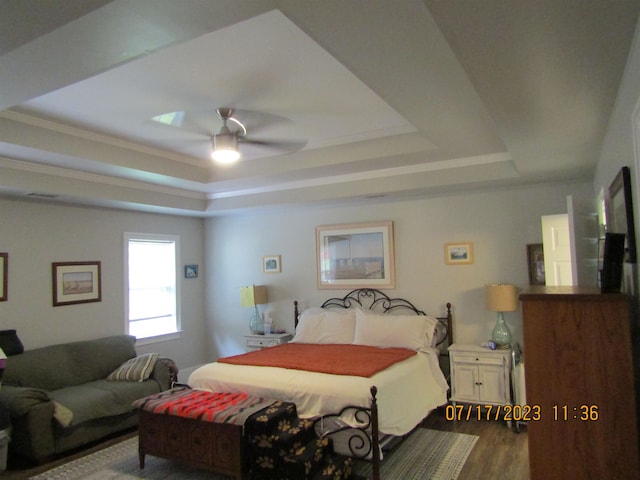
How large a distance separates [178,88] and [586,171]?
3.58 m

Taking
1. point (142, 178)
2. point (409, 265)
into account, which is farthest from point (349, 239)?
point (142, 178)

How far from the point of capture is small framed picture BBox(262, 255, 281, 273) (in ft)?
19.9

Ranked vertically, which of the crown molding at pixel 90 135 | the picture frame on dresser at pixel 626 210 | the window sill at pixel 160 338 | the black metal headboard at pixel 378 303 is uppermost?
the crown molding at pixel 90 135

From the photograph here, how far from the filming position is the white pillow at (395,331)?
4.57 m

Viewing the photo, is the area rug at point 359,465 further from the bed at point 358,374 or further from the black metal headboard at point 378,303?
the black metal headboard at point 378,303

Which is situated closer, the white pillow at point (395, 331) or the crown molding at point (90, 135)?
the crown molding at point (90, 135)

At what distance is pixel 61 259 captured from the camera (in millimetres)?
4801

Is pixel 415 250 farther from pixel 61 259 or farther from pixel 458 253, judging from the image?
pixel 61 259

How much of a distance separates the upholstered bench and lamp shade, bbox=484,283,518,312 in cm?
239

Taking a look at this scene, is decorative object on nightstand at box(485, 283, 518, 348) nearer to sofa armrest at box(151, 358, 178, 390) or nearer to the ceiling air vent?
sofa armrest at box(151, 358, 178, 390)

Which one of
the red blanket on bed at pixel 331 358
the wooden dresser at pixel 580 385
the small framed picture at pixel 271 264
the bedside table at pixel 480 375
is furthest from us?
the small framed picture at pixel 271 264

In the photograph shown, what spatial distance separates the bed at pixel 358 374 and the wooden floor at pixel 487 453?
36 centimetres

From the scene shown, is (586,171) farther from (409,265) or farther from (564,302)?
(564,302)

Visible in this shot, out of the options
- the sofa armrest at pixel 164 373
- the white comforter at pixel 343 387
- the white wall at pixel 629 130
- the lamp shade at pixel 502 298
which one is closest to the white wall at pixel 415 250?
the lamp shade at pixel 502 298
